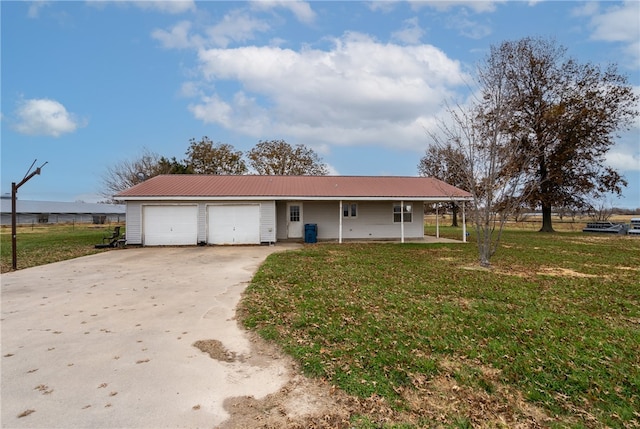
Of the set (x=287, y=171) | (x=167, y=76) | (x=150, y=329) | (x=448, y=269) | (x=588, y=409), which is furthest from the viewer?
(x=287, y=171)

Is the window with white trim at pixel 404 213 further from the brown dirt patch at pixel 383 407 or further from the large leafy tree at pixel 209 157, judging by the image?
the large leafy tree at pixel 209 157

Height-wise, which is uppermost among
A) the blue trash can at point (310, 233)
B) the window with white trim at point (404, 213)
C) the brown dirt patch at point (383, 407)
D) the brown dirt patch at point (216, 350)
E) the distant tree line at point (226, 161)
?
the distant tree line at point (226, 161)

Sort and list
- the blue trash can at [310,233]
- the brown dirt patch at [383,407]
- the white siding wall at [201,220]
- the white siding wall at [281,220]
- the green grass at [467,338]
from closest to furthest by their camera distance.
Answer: the brown dirt patch at [383,407] < the green grass at [467,338] < the white siding wall at [201,220] < the blue trash can at [310,233] < the white siding wall at [281,220]

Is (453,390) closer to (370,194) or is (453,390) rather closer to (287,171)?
(370,194)

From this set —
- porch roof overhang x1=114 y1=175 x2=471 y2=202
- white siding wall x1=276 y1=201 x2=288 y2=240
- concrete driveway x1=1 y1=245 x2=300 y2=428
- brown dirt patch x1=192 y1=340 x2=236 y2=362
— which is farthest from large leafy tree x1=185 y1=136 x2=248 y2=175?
brown dirt patch x1=192 y1=340 x2=236 y2=362

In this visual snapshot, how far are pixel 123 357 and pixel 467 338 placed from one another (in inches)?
167

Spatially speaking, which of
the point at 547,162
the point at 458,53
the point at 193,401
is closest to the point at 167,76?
the point at 458,53

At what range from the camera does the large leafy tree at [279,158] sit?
115 ft

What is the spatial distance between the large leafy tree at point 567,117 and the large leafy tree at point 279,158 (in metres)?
20.0

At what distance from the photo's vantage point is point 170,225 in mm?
15695

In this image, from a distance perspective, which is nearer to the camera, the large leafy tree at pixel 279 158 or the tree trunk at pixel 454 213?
the tree trunk at pixel 454 213

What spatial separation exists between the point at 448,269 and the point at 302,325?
19.6 feet

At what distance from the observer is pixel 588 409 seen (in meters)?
2.86

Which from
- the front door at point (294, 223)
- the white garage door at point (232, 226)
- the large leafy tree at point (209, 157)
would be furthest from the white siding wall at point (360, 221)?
the large leafy tree at point (209, 157)
